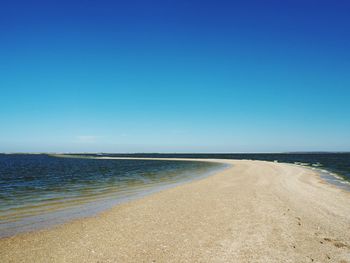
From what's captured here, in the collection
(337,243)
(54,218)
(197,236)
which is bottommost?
(337,243)

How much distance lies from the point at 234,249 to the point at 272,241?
1785mm

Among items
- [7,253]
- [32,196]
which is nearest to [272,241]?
[7,253]

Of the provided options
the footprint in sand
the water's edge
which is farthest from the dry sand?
the water's edge

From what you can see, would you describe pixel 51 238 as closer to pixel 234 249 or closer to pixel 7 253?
pixel 7 253

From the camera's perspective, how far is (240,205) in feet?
58.3

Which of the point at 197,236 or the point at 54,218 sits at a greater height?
the point at 54,218

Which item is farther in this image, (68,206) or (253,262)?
(68,206)

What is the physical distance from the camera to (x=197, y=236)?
11.4 metres

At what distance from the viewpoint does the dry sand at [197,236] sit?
9.43 meters

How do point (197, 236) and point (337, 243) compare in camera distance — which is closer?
point (337, 243)

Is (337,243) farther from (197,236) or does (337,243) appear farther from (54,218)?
(54,218)

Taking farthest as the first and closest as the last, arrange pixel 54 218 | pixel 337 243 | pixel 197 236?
pixel 54 218 < pixel 197 236 < pixel 337 243

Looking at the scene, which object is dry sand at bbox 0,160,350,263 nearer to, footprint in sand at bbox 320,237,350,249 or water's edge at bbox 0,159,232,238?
footprint in sand at bbox 320,237,350,249

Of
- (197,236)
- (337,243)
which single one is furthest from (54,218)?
(337,243)
